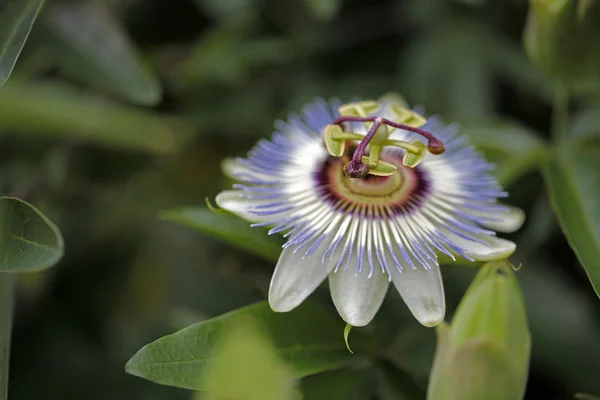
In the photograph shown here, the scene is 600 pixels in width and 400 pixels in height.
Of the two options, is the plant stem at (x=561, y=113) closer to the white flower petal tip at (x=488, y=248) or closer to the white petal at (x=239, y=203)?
the white flower petal tip at (x=488, y=248)

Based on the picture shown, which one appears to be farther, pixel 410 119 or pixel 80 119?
pixel 80 119

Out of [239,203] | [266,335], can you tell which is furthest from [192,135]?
[266,335]

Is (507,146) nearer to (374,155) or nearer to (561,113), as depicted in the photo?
(561,113)

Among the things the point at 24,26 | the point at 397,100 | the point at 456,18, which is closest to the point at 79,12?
the point at 24,26

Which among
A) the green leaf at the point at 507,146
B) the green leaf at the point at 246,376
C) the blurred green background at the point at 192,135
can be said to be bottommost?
the blurred green background at the point at 192,135

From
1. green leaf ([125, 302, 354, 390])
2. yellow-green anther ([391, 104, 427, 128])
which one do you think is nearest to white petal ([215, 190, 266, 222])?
green leaf ([125, 302, 354, 390])

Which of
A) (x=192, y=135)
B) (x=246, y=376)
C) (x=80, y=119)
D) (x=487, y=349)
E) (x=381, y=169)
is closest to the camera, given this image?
(x=246, y=376)

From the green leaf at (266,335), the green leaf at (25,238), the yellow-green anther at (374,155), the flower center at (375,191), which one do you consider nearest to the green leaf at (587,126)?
the flower center at (375,191)
